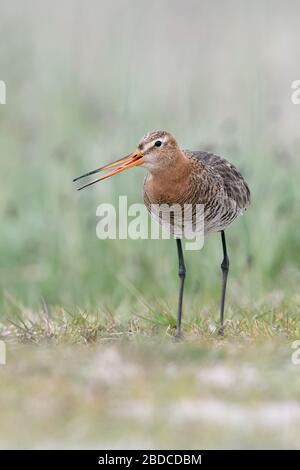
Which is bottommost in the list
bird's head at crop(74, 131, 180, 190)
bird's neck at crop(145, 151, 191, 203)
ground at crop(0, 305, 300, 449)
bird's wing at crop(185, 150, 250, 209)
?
ground at crop(0, 305, 300, 449)

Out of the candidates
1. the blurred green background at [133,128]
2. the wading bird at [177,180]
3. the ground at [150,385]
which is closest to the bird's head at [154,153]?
the wading bird at [177,180]

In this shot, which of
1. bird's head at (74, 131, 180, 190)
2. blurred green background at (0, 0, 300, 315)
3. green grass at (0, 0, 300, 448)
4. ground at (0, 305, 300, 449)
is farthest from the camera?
blurred green background at (0, 0, 300, 315)

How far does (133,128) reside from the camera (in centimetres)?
1051

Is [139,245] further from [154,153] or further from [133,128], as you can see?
[154,153]

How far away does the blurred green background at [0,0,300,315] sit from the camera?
33.0ft

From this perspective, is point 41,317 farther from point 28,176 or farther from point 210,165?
point 28,176

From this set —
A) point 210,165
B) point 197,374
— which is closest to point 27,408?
point 197,374

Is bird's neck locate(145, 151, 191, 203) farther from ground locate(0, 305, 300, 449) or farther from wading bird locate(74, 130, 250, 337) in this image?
ground locate(0, 305, 300, 449)

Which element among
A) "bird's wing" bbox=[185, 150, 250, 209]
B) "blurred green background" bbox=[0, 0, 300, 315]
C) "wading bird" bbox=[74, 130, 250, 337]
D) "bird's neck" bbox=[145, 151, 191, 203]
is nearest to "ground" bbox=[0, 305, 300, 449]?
"wading bird" bbox=[74, 130, 250, 337]

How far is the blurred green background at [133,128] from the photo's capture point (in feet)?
33.0

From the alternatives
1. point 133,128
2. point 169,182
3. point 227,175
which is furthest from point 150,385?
point 133,128

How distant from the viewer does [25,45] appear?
1385cm

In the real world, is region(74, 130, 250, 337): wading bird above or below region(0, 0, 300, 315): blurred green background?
below

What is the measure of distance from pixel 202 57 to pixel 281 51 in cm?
89
